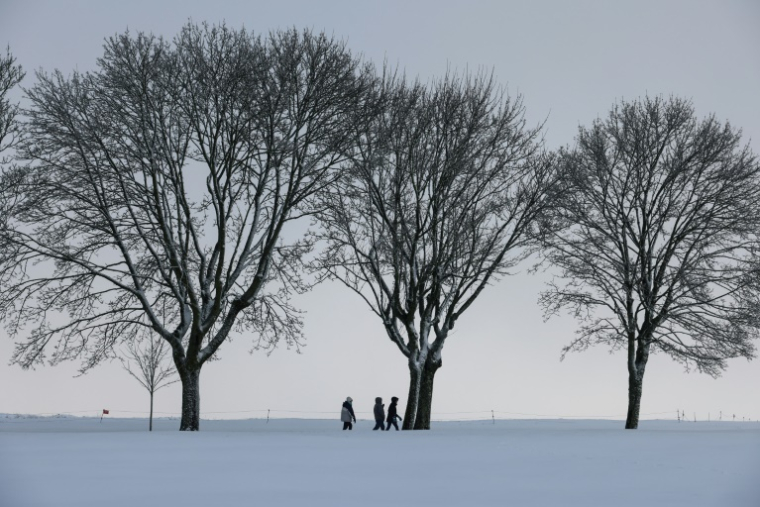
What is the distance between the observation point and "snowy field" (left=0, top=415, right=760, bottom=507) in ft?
33.9

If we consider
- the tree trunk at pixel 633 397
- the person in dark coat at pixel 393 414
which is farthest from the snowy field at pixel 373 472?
the tree trunk at pixel 633 397

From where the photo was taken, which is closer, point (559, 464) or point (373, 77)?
point (559, 464)

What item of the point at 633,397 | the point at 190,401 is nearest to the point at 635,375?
the point at 633,397

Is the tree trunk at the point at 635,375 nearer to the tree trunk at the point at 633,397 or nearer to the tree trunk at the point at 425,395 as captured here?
the tree trunk at the point at 633,397

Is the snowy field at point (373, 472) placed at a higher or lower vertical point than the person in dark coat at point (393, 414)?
lower

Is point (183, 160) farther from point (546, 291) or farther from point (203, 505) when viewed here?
Answer: point (203, 505)

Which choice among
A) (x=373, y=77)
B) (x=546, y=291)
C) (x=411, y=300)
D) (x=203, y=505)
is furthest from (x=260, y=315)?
(x=203, y=505)

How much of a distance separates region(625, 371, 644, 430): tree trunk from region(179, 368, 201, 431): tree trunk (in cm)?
1478

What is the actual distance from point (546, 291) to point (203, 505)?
2314 centimetres

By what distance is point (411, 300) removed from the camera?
26.9m

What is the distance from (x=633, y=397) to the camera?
29984 mm

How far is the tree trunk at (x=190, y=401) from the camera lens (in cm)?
2533

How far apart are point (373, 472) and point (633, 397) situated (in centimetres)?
1920

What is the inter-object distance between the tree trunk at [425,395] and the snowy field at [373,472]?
→ 7658mm
